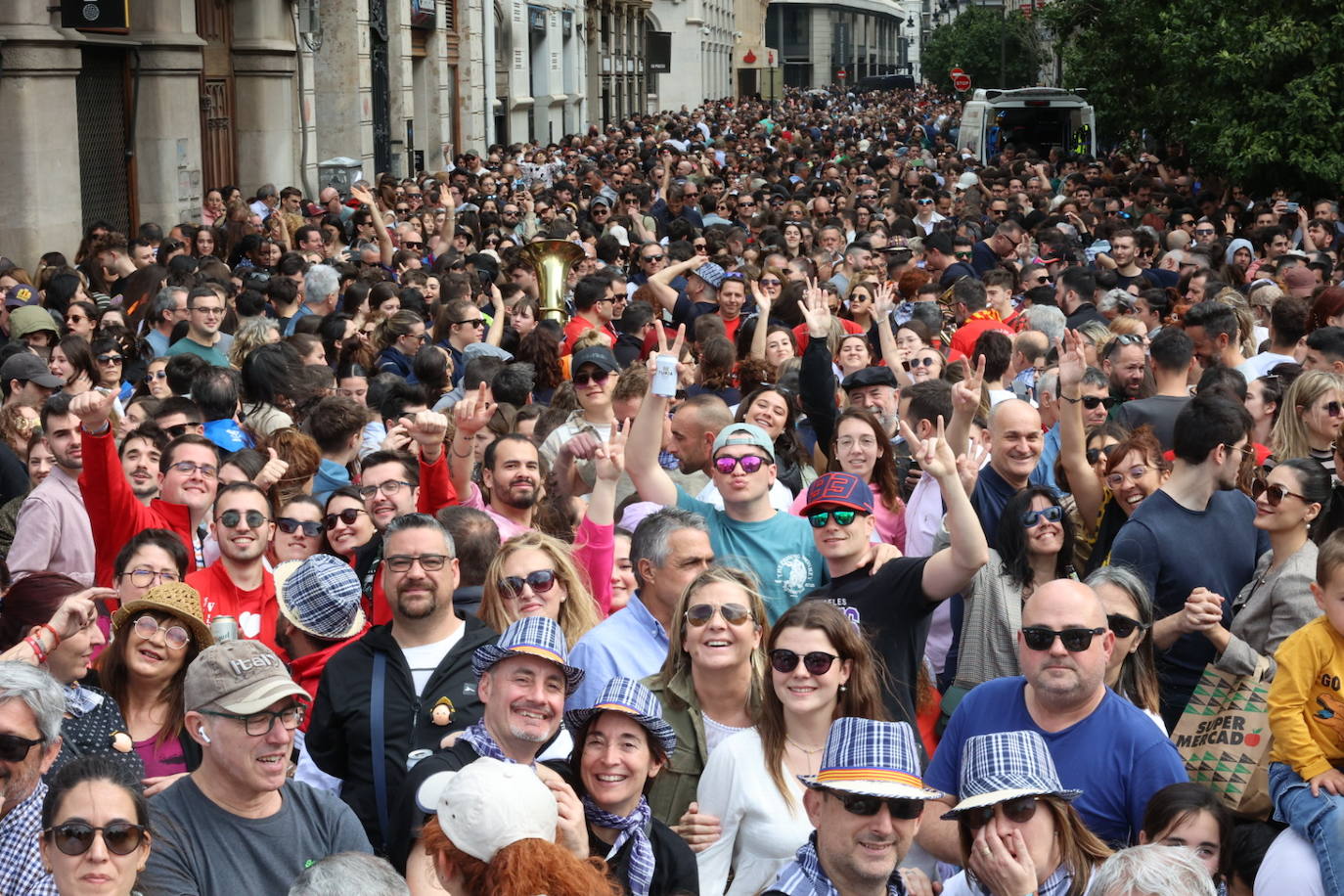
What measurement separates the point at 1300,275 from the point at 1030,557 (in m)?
6.74

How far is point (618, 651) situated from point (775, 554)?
100cm

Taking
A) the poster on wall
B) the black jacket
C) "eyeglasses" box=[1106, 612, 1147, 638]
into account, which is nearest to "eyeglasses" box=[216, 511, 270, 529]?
the black jacket

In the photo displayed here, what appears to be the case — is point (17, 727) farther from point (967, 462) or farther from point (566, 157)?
point (566, 157)

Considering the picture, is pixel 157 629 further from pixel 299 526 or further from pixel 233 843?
pixel 299 526

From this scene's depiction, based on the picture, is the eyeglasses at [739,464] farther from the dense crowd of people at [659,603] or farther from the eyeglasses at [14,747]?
the eyeglasses at [14,747]

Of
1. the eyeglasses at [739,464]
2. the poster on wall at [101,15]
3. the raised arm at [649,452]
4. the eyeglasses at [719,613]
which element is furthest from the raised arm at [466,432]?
the poster on wall at [101,15]

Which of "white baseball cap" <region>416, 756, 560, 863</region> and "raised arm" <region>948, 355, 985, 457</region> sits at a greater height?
"raised arm" <region>948, 355, 985, 457</region>

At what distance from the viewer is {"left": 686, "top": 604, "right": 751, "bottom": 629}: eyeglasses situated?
16.6ft

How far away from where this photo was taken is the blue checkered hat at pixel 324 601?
18.9 feet

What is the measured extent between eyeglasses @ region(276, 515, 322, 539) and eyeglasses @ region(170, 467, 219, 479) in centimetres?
54

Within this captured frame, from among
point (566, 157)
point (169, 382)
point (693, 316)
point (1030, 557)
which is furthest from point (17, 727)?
point (566, 157)

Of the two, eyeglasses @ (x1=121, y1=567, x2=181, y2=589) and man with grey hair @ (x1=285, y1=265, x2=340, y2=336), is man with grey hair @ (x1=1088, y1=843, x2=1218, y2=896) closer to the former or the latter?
eyeglasses @ (x1=121, y1=567, x2=181, y2=589)

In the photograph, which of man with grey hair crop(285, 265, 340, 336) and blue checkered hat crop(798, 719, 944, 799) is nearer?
blue checkered hat crop(798, 719, 944, 799)

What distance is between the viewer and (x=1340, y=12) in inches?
695
